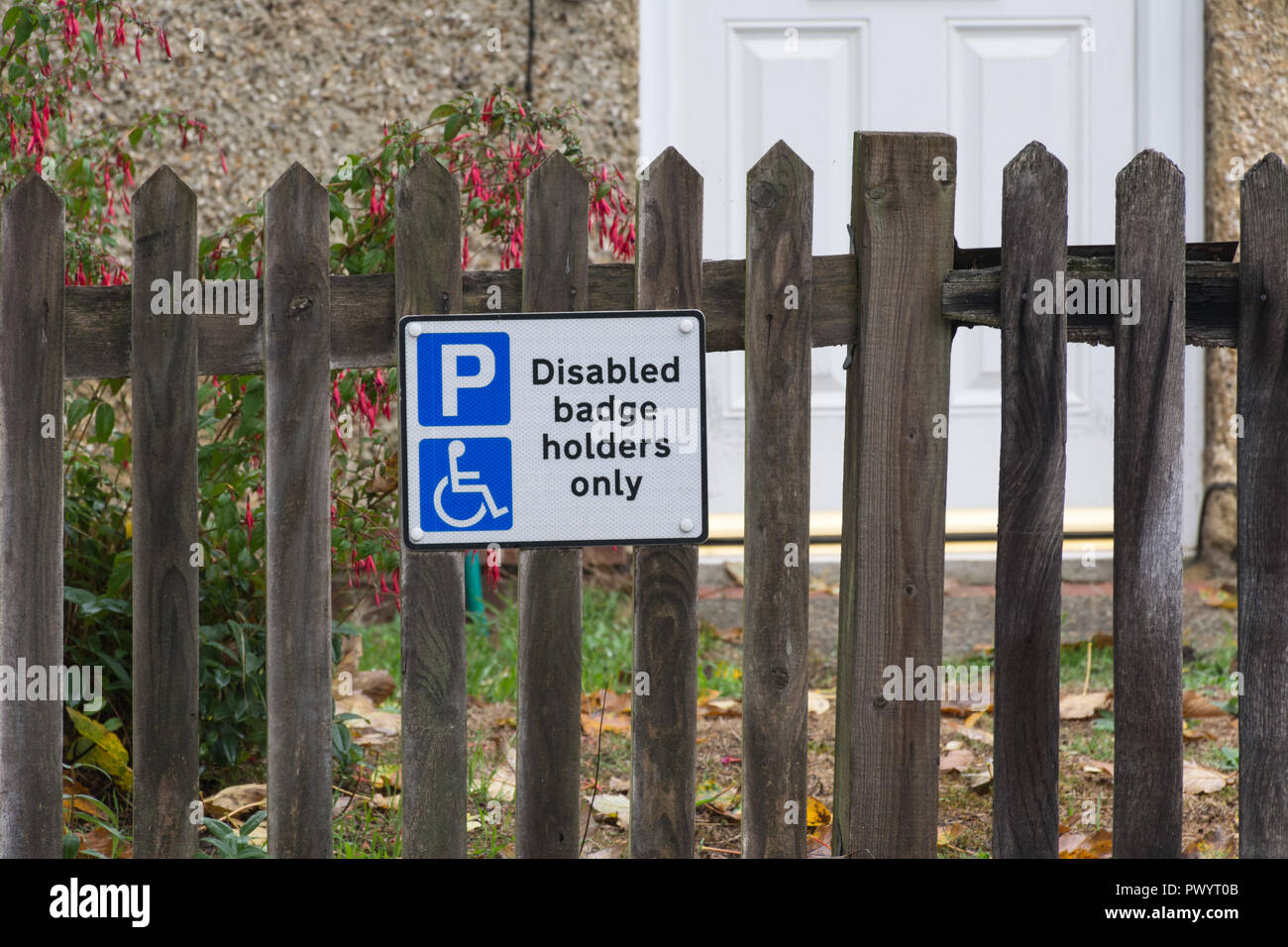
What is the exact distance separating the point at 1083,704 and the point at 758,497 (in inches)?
72.3

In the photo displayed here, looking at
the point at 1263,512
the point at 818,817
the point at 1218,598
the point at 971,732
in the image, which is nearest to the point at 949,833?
the point at 818,817

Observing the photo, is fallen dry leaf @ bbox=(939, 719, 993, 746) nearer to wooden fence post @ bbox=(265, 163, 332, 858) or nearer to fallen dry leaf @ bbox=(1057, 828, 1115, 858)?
fallen dry leaf @ bbox=(1057, 828, 1115, 858)

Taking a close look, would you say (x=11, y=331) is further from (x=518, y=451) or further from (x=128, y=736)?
(x=128, y=736)

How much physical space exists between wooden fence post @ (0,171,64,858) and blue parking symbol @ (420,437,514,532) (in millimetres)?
632

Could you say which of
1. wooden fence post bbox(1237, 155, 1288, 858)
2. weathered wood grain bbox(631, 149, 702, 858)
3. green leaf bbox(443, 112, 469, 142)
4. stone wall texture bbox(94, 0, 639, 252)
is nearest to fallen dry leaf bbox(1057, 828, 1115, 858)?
wooden fence post bbox(1237, 155, 1288, 858)

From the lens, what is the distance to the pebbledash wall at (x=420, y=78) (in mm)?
4254

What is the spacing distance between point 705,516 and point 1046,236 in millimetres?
752

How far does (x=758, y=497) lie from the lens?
2.10 m

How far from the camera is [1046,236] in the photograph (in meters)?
2.07

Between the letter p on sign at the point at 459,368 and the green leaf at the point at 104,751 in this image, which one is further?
the green leaf at the point at 104,751

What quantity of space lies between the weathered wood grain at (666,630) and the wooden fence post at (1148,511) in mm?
748

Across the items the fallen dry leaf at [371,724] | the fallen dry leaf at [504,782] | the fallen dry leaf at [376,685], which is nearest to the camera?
the fallen dry leaf at [504,782]

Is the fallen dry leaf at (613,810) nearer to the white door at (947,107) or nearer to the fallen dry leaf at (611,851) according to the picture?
the fallen dry leaf at (611,851)

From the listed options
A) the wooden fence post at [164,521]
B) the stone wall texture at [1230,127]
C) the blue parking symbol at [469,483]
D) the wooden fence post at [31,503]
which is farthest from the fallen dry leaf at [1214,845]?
the wooden fence post at [31,503]
